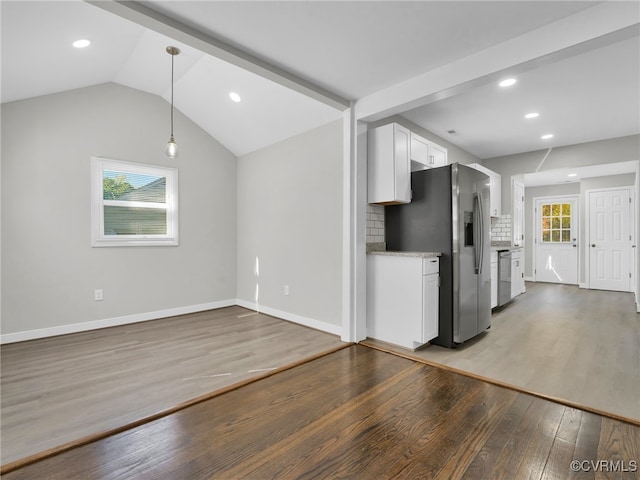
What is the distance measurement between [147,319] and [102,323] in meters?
0.51

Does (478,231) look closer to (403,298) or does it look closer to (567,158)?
(403,298)

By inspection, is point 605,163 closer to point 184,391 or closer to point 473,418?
point 473,418

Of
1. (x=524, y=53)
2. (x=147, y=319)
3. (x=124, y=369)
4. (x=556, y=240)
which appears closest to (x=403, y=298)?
(x=524, y=53)

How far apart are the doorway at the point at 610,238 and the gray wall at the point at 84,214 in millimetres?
7742

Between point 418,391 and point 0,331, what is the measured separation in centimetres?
413

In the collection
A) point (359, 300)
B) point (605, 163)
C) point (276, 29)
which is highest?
point (276, 29)

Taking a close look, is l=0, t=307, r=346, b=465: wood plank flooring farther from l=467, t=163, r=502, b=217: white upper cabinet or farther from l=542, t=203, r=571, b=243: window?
l=542, t=203, r=571, b=243: window

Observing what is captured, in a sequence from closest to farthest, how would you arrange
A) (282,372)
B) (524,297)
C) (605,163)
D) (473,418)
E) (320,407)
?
(473,418) < (320,407) < (282,372) < (605,163) < (524,297)

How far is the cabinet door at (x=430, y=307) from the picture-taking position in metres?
2.99

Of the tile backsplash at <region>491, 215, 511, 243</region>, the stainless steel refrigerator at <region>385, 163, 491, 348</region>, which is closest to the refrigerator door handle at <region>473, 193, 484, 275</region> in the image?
the stainless steel refrigerator at <region>385, 163, 491, 348</region>

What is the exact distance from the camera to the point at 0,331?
10.8 feet

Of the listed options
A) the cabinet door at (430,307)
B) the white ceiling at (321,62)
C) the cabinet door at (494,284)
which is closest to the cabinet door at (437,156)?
the white ceiling at (321,62)

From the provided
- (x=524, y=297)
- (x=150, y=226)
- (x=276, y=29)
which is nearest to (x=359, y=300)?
(x=276, y=29)
